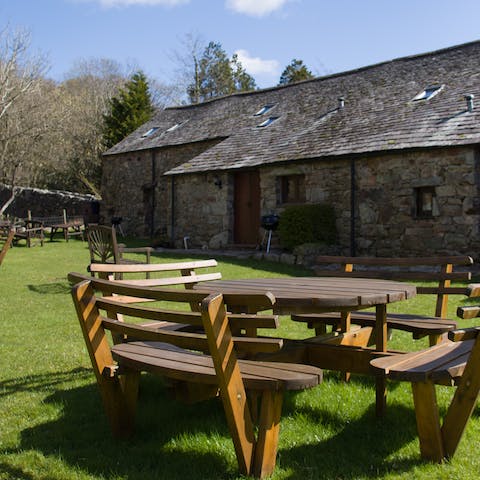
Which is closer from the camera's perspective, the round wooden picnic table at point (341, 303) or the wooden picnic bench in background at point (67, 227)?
the round wooden picnic table at point (341, 303)

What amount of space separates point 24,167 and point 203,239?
1796 centimetres

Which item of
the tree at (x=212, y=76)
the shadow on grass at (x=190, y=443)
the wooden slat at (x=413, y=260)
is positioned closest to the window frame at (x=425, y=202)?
the wooden slat at (x=413, y=260)

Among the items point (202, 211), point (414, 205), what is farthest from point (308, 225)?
point (202, 211)

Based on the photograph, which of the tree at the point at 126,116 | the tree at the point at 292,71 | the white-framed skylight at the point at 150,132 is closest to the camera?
the white-framed skylight at the point at 150,132

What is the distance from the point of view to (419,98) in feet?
50.4

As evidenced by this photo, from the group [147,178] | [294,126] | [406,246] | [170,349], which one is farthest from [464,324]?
[147,178]

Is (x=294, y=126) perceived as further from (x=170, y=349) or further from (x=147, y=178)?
(x=170, y=349)

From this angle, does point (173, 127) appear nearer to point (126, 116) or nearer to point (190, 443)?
point (126, 116)

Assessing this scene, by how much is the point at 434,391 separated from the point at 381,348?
2.77ft

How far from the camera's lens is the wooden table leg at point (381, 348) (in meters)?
3.58

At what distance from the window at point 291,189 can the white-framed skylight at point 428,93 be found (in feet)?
12.1

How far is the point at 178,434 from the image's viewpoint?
3365 millimetres

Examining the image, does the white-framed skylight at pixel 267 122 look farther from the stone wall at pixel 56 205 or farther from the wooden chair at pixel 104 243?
the wooden chair at pixel 104 243

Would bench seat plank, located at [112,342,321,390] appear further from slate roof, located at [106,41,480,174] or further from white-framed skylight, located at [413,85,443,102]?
white-framed skylight, located at [413,85,443,102]
